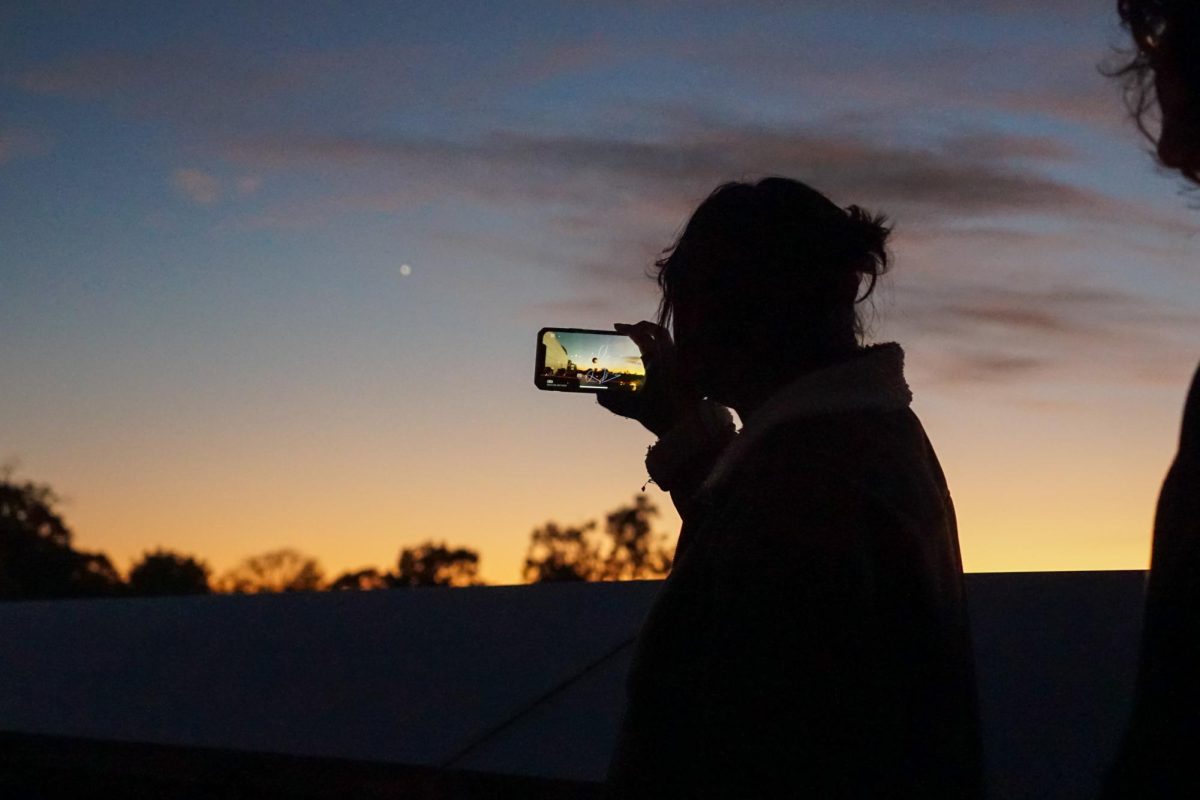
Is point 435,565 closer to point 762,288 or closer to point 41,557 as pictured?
point 41,557

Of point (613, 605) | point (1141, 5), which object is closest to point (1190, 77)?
point (1141, 5)

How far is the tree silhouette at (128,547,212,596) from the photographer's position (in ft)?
120

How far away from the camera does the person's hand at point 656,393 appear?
2246mm

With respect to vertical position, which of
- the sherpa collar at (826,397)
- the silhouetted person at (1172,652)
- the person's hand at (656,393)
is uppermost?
the person's hand at (656,393)

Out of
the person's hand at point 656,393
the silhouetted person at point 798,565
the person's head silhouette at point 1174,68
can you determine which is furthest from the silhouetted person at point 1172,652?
the person's hand at point 656,393

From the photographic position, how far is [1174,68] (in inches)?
48.3

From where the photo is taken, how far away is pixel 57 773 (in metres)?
3.89

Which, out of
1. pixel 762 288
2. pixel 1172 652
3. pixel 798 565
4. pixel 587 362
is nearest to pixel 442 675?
pixel 587 362

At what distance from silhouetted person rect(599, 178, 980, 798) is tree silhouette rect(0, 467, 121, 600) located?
102ft

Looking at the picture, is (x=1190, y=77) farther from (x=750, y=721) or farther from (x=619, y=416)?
(x=619, y=416)

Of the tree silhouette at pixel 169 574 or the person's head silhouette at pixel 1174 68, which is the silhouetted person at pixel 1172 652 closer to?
the person's head silhouette at pixel 1174 68

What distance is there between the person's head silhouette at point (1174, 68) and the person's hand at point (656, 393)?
3.34 ft

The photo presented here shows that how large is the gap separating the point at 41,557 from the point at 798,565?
Result: 35441mm

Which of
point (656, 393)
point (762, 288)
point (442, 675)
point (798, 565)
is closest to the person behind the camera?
point (798, 565)
